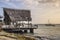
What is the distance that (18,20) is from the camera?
2043mm

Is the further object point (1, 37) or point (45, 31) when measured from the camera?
point (45, 31)

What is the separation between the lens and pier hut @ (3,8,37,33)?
200cm

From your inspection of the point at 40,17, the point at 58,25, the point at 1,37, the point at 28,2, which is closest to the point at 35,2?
the point at 28,2

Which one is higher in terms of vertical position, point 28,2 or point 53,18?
point 28,2

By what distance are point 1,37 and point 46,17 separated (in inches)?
33.1

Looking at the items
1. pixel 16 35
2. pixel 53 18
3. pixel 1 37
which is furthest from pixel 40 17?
pixel 1 37

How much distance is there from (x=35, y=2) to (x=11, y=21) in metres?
0.54

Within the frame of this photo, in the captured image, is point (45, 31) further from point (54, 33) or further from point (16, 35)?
point (16, 35)

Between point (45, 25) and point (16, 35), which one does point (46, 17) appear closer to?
point (45, 25)

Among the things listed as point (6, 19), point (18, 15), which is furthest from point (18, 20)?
point (6, 19)

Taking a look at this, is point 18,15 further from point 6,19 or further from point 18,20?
point 6,19

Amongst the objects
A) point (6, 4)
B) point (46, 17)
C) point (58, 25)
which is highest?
point (6, 4)

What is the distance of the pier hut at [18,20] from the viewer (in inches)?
78.8

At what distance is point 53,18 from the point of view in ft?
7.04
